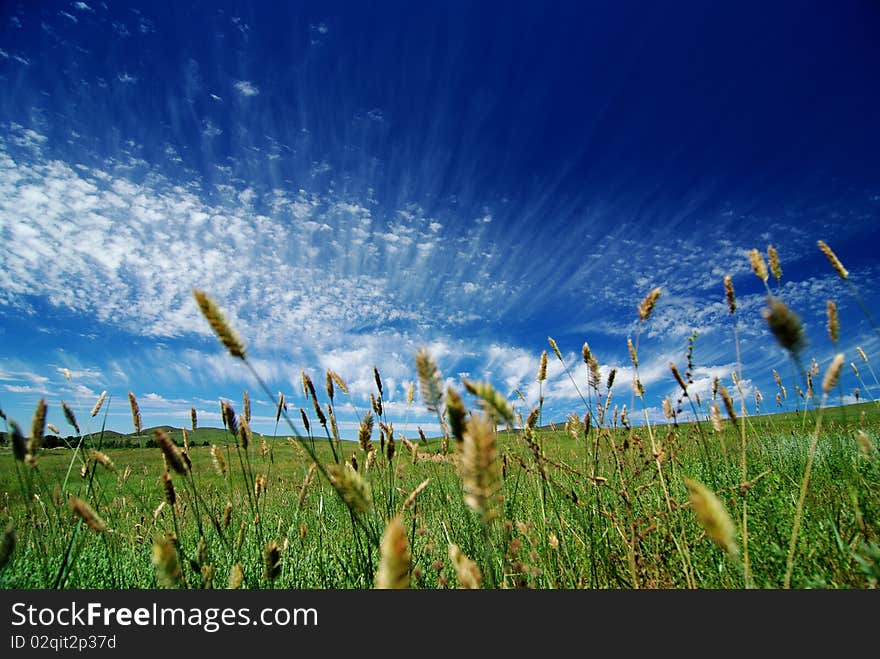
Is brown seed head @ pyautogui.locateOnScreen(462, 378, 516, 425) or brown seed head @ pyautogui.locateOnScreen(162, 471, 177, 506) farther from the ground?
brown seed head @ pyautogui.locateOnScreen(462, 378, 516, 425)

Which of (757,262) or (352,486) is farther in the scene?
(757,262)

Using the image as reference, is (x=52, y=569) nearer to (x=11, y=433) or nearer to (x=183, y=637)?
(x=11, y=433)

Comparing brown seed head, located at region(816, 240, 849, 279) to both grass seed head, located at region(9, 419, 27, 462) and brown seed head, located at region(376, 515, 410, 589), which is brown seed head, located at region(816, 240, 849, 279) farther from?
grass seed head, located at region(9, 419, 27, 462)

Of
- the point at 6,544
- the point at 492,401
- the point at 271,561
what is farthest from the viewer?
the point at 271,561

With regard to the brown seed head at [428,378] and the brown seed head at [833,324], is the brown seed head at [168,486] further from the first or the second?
the brown seed head at [833,324]

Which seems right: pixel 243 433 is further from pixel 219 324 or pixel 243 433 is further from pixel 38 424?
pixel 219 324

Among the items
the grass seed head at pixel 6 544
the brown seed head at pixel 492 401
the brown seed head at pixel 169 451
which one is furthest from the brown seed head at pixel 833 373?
the grass seed head at pixel 6 544

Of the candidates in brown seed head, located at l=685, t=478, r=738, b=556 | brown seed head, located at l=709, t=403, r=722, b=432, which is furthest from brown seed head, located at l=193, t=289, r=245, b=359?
brown seed head, located at l=709, t=403, r=722, b=432

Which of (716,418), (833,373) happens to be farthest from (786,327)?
(716,418)

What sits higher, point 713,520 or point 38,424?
point 38,424

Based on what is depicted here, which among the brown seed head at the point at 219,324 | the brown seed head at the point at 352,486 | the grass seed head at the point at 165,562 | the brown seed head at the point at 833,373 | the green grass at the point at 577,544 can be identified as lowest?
the green grass at the point at 577,544

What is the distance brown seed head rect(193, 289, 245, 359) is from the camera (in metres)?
1.55

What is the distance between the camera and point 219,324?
5.15ft

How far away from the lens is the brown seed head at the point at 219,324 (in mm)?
1551
